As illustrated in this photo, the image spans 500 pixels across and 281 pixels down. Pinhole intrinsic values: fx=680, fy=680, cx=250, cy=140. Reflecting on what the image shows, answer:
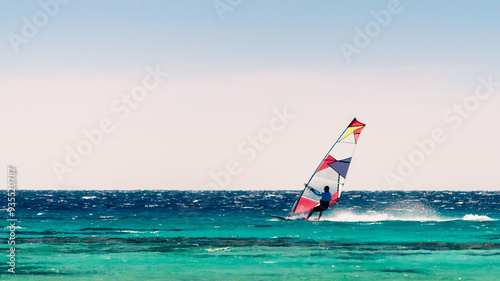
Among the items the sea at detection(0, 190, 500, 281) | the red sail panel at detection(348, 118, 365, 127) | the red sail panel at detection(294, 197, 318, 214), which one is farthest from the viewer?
the red sail panel at detection(294, 197, 318, 214)

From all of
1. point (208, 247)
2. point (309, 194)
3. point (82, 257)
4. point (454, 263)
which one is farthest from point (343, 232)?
point (82, 257)

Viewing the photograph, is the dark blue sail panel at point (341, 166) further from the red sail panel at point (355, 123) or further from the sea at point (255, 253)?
the sea at point (255, 253)

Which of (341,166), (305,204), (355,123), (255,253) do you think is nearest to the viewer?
(255,253)

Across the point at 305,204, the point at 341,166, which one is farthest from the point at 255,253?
the point at 305,204

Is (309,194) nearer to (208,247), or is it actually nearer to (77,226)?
A: (208,247)

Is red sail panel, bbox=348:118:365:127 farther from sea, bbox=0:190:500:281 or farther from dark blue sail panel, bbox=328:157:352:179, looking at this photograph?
sea, bbox=0:190:500:281

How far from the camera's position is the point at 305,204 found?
137 feet

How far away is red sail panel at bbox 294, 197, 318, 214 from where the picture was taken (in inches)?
1618

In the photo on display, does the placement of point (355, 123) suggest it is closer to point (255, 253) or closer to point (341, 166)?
point (341, 166)

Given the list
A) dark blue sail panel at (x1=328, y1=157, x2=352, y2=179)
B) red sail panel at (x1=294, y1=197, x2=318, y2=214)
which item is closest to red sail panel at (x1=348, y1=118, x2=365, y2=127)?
dark blue sail panel at (x1=328, y1=157, x2=352, y2=179)

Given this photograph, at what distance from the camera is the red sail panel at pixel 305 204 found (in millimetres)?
41094

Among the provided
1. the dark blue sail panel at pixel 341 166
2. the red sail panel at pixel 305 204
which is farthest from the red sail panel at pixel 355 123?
the red sail panel at pixel 305 204

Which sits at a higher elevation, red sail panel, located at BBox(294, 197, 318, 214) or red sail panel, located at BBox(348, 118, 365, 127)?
red sail panel, located at BBox(348, 118, 365, 127)

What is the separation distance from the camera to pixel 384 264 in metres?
25.2
